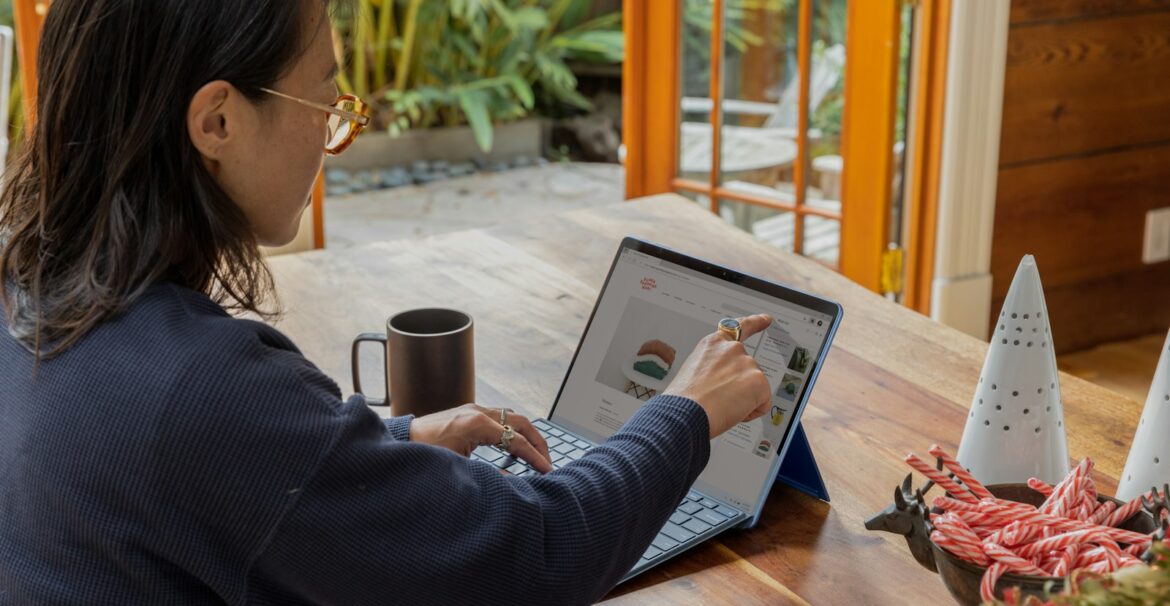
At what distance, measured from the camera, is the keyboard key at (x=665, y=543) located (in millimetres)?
1105

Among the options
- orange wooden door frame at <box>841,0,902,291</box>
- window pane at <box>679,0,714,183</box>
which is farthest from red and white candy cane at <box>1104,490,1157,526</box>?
window pane at <box>679,0,714,183</box>

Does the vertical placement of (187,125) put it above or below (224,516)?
above

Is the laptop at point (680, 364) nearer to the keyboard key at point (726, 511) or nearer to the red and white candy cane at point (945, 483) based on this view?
the keyboard key at point (726, 511)

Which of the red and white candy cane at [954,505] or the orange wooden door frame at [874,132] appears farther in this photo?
the orange wooden door frame at [874,132]

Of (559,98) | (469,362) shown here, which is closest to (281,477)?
(469,362)

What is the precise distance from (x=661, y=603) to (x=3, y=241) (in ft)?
1.95

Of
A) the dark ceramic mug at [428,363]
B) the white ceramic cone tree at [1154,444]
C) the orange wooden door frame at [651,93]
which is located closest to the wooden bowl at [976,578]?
the white ceramic cone tree at [1154,444]

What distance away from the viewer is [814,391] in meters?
1.44

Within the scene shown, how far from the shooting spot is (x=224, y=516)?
79 cm

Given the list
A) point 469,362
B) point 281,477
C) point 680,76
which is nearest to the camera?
point 281,477

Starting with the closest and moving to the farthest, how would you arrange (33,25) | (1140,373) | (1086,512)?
(1086,512), (33,25), (1140,373)

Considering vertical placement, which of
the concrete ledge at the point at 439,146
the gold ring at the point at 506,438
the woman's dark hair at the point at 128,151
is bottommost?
the concrete ledge at the point at 439,146

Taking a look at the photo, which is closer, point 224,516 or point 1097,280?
point 224,516

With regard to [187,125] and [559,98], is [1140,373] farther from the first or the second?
[559,98]
